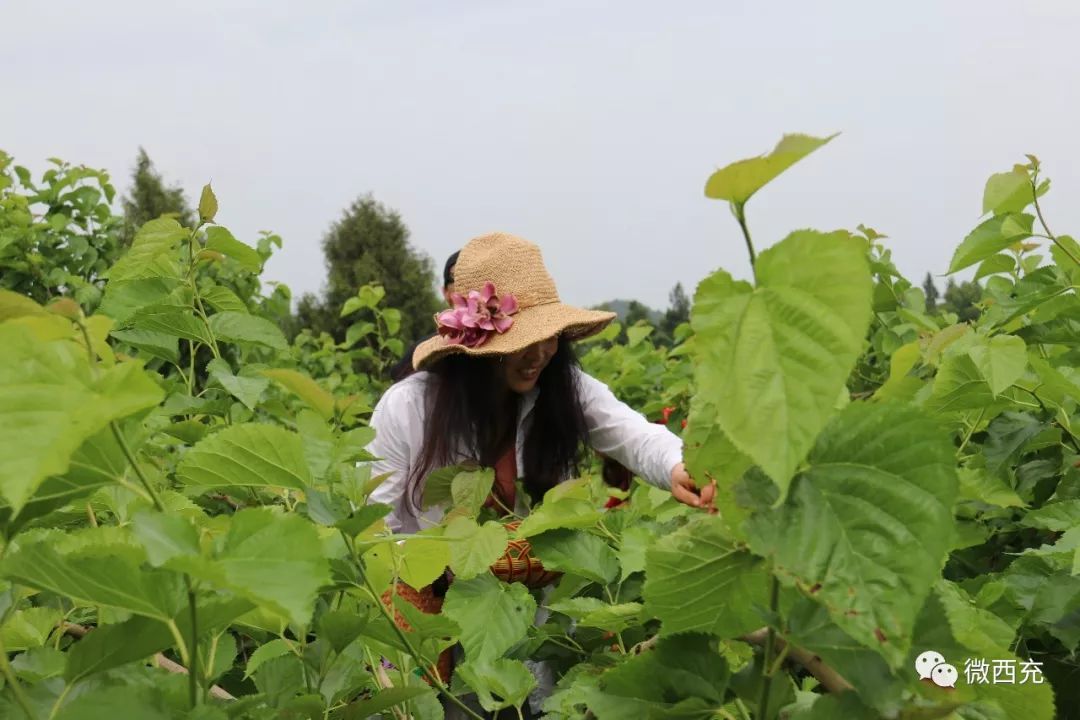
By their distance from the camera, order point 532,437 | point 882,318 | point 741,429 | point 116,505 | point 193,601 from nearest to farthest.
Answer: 1. point 741,429
2. point 193,601
3. point 116,505
4. point 532,437
5. point 882,318

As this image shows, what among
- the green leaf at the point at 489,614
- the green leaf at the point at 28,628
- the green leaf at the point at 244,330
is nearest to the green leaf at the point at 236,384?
the green leaf at the point at 244,330

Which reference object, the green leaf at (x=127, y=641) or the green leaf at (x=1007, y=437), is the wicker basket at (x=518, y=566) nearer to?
the green leaf at (x=1007, y=437)

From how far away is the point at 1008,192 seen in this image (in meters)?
1.65

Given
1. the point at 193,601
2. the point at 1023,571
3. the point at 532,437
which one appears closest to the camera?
the point at 193,601

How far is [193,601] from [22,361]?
205 millimetres

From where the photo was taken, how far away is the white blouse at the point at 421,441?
2.45m

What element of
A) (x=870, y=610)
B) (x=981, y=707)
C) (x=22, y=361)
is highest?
(x=22, y=361)

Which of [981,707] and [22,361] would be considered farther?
[981,707]

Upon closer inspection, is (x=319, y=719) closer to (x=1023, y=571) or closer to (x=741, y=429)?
(x=741, y=429)

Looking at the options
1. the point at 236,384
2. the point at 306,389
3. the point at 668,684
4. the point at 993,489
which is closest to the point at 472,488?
the point at 236,384

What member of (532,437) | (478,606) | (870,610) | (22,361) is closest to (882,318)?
(532,437)

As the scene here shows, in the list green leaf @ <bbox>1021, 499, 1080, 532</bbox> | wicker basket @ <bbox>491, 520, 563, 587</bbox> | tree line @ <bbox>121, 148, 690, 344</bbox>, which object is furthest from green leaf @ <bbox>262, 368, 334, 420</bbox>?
tree line @ <bbox>121, 148, 690, 344</bbox>

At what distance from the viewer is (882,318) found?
115 inches

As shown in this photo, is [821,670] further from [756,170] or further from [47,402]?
[47,402]
